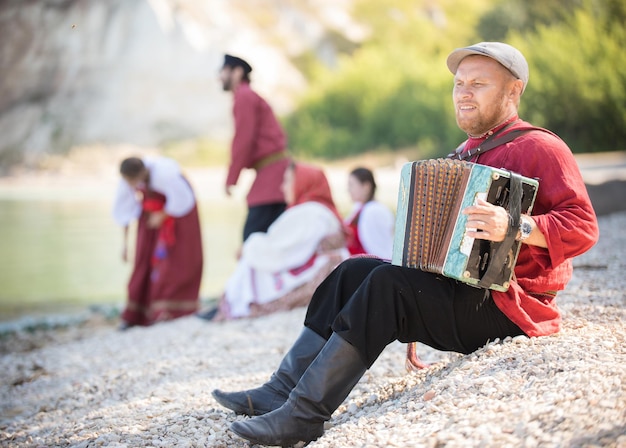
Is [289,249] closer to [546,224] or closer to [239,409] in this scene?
[239,409]

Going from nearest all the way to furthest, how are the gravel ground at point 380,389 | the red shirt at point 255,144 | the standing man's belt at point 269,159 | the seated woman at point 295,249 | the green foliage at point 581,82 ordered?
the gravel ground at point 380,389 < the seated woman at point 295,249 < the red shirt at point 255,144 < the standing man's belt at point 269,159 < the green foliage at point 581,82

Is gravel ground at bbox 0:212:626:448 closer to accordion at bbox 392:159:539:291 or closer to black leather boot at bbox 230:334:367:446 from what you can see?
black leather boot at bbox 230:334:367:446

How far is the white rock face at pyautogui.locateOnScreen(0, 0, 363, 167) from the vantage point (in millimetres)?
34000

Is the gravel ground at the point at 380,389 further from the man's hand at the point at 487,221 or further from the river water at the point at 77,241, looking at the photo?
the river water at the point at 77,241

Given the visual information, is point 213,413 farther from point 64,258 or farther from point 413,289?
point 64,258

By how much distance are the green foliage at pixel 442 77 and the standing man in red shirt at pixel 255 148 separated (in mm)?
13183

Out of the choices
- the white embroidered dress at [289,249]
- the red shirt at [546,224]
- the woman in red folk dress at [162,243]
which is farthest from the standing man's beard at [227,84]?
the red shirt at [546,224]

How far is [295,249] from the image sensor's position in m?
5.48

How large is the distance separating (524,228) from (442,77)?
28872 millimetres

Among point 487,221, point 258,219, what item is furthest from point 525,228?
point 258,219

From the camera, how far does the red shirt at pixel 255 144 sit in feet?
19.2

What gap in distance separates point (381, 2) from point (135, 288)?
3754cm

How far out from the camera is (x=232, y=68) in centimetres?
592

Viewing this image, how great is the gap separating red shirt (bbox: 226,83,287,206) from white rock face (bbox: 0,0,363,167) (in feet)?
91.1
